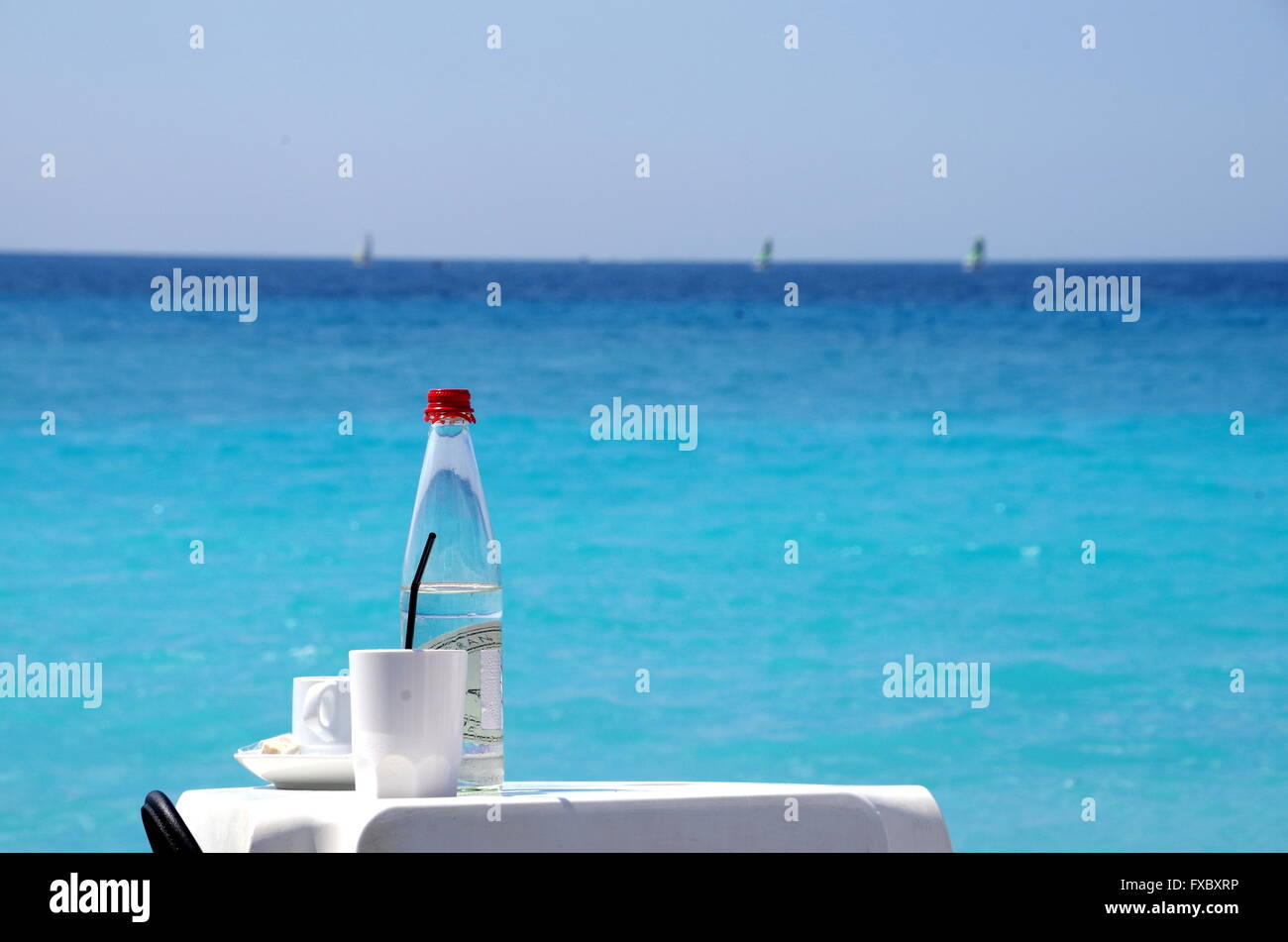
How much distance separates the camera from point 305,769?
1885 mm

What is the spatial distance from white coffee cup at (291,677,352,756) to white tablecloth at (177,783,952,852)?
0.31 feet

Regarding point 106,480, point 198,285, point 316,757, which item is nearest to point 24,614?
point 106,480

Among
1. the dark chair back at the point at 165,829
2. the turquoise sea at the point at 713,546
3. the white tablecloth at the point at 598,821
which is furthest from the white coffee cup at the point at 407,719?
the turquoise sea at the point at 713,546

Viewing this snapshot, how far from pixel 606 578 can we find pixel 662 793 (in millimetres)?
9413

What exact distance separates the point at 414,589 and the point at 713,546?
10.5 m

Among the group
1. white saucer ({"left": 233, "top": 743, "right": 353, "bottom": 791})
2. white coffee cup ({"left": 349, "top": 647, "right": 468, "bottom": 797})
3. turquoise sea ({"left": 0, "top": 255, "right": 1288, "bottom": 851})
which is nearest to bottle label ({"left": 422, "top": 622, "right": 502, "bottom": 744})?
white coffee cup ({"left": 349, "top": 647, "right": 468, "bottom": 797})

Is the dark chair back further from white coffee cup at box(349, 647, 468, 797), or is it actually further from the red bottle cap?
the red bottle cap

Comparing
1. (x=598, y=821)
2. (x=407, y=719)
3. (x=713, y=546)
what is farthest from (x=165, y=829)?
(x=713, y=546)

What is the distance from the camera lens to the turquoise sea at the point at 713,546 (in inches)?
352

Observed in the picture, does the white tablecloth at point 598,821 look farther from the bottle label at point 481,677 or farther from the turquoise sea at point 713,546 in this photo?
the turquoise sea at point 713,546

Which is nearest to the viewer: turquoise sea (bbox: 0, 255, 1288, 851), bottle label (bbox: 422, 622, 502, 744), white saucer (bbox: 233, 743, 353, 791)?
bottle label (bbox: 422, 622, 502, 744)

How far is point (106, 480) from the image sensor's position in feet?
41.8

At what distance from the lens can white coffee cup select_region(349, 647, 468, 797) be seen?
1600mm
